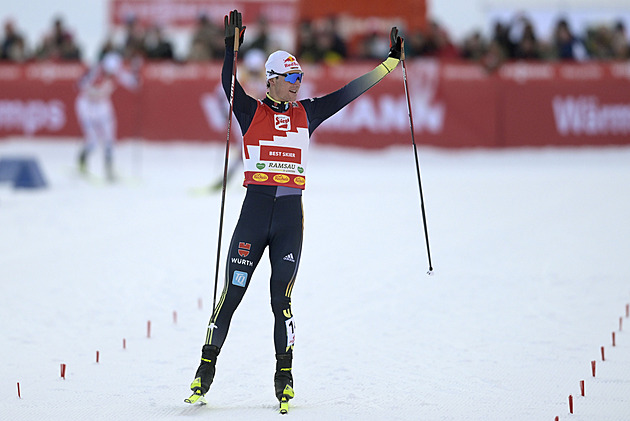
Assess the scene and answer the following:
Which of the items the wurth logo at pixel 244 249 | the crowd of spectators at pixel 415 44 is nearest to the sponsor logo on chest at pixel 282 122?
the wurth logo at pixel 244 249

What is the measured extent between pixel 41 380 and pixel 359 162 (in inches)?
574

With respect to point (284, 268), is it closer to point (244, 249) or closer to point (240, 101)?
point (244, 249)

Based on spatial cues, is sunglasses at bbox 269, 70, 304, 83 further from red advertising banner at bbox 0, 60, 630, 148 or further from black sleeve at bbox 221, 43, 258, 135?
red advertising banner at bbox 0, 60, 630, 148

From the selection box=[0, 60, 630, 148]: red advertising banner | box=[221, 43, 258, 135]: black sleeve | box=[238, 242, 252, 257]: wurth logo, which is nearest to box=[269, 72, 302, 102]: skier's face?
box=[221, 43, 258, 135]: black sleeve

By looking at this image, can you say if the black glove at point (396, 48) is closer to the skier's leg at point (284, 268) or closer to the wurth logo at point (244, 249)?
the skier's leg at point (284, 268)

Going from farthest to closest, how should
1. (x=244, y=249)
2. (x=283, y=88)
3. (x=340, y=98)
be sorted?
(x=340, y=98), (x=283, y=88), (x=244, y=249)

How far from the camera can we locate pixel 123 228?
484 inches

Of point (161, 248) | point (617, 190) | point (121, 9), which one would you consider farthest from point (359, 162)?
point (161, 248)

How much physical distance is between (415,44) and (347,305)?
12936 mm

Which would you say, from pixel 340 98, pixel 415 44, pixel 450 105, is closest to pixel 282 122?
pixel 340 98

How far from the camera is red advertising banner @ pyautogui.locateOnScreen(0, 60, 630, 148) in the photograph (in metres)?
20.4

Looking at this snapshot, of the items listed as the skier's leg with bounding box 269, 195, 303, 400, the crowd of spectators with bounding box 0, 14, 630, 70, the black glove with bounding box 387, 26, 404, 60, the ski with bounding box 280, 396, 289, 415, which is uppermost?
the crowd of spectators with bounding box 0, 14, 630, 70

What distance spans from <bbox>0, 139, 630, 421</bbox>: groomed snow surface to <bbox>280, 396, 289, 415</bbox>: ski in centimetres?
8

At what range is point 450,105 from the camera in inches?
806
